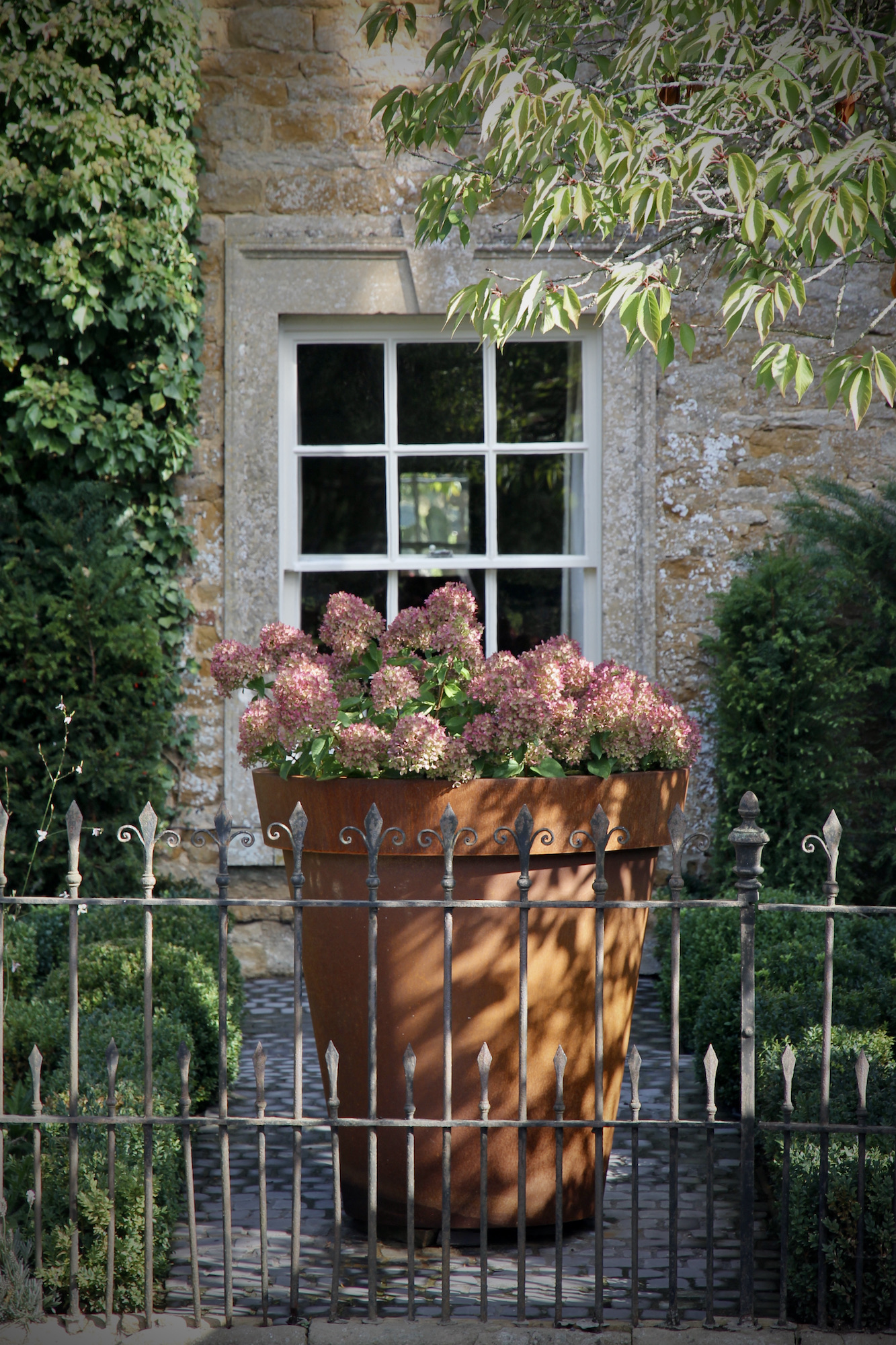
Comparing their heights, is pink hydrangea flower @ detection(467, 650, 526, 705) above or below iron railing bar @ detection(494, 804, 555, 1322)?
above

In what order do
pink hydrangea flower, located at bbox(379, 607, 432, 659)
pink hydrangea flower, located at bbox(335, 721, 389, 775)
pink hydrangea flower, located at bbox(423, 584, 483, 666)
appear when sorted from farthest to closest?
1. pink hydrangea flower, located at bbox(379, 607, 432, 659)
2. pink hydrangea flower, located at bbox(423, 584, 483, 666)
3. pink hydrangea flower, located at bbox(335, 721, 389, 775)

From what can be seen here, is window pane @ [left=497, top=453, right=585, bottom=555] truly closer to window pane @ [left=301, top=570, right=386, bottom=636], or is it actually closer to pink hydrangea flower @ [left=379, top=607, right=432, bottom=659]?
window pane @ [left=301, top=570, right=386, bottom=636]

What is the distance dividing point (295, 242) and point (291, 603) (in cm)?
162

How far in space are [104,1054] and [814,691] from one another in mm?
3287

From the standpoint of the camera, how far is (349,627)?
287 cm

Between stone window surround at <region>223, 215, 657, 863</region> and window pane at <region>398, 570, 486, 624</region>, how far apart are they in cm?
58

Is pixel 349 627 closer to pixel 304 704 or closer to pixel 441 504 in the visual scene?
pixel 304 704

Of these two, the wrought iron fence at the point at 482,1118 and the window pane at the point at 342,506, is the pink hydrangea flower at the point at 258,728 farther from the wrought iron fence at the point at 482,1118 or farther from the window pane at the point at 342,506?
the window pane at the point at 342,506

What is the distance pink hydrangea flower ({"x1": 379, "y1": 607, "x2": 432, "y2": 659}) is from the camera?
111 inches

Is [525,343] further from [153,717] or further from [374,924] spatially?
[374,924]

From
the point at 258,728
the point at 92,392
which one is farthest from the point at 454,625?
the point at 92,392

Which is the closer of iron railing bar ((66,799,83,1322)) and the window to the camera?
iron railing bar ((66,799,83,1322))

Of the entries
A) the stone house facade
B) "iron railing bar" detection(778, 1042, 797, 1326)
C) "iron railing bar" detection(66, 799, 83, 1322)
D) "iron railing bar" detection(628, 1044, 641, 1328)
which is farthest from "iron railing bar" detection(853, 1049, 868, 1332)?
the stone house facade

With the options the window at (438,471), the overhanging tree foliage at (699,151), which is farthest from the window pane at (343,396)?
the overhanging tree foliage at (699,151)
